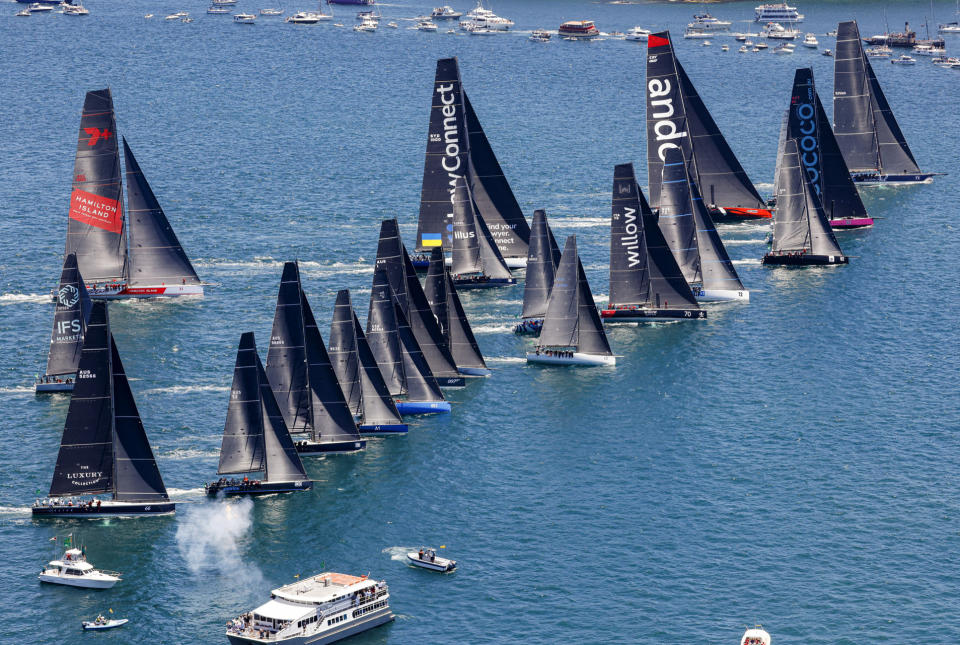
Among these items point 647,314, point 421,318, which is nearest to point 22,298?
point 421,318

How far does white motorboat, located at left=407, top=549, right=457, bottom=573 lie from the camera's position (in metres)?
87.3

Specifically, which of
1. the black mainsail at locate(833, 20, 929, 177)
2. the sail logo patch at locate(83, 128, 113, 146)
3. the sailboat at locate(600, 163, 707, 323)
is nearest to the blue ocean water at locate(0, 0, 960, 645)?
the sailboat at locate(600, 163, 707, 323)

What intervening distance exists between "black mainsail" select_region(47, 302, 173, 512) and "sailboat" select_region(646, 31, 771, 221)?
6574 centimetres

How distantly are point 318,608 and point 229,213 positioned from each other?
95922 mm

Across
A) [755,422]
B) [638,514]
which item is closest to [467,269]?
[755,422]

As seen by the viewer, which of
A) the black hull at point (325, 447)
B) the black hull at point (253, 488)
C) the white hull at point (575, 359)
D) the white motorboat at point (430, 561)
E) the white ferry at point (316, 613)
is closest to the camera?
the white ferry at point (316, 613)

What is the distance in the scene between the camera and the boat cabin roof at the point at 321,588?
8062 centimetres

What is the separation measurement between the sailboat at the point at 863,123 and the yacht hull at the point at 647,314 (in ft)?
173

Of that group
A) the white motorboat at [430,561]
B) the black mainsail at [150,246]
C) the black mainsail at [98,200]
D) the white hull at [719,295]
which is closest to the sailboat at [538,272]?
the white hull at [719,295]

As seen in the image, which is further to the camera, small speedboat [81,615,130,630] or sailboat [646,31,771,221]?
sailboat [646,31,771,221]

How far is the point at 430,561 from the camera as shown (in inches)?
3455

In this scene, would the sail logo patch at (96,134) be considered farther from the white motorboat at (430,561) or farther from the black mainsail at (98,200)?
the white motorboat at (430,561)

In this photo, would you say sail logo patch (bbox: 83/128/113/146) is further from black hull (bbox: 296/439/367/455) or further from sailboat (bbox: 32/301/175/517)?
black hull (bbox: 296/439/367/455)

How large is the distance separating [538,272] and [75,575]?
5393 cm
